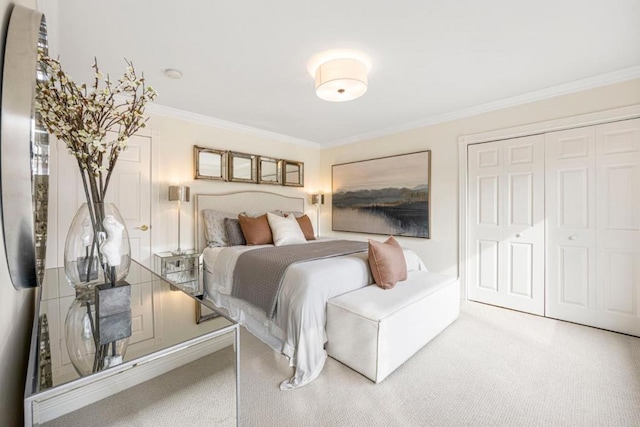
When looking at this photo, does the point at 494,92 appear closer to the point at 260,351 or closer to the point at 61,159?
the point at 260,351

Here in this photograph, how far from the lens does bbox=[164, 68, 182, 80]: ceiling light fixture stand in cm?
252

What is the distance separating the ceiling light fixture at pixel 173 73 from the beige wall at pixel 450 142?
2941mm

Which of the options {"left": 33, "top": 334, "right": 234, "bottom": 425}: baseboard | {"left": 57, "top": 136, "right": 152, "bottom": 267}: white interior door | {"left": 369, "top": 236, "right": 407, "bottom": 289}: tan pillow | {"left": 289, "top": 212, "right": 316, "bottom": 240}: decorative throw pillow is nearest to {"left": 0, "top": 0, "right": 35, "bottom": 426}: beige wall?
{"left": 33, "top": 334, "right": 234, "bottom": 425}: baseboard

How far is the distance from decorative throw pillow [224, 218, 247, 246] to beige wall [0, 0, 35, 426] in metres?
Result: 2.61

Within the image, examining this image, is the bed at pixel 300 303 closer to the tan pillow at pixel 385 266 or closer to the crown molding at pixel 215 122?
the tan pillow at pixel 385 266

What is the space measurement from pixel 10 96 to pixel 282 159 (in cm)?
417

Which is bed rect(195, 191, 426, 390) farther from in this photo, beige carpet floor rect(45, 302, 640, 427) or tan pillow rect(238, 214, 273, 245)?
tan pillow rect(238, 214, 273, 245)

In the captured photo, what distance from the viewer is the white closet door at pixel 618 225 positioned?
2.56 meters

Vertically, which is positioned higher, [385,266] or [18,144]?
[18,144]

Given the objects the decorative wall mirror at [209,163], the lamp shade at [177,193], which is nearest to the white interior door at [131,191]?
the lamp shade at [177,193]

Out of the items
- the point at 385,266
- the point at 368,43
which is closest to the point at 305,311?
the point at 385,266

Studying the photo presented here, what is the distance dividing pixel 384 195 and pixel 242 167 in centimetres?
222

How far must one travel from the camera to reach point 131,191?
10.8 ft

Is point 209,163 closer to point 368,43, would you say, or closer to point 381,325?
point 368,43
